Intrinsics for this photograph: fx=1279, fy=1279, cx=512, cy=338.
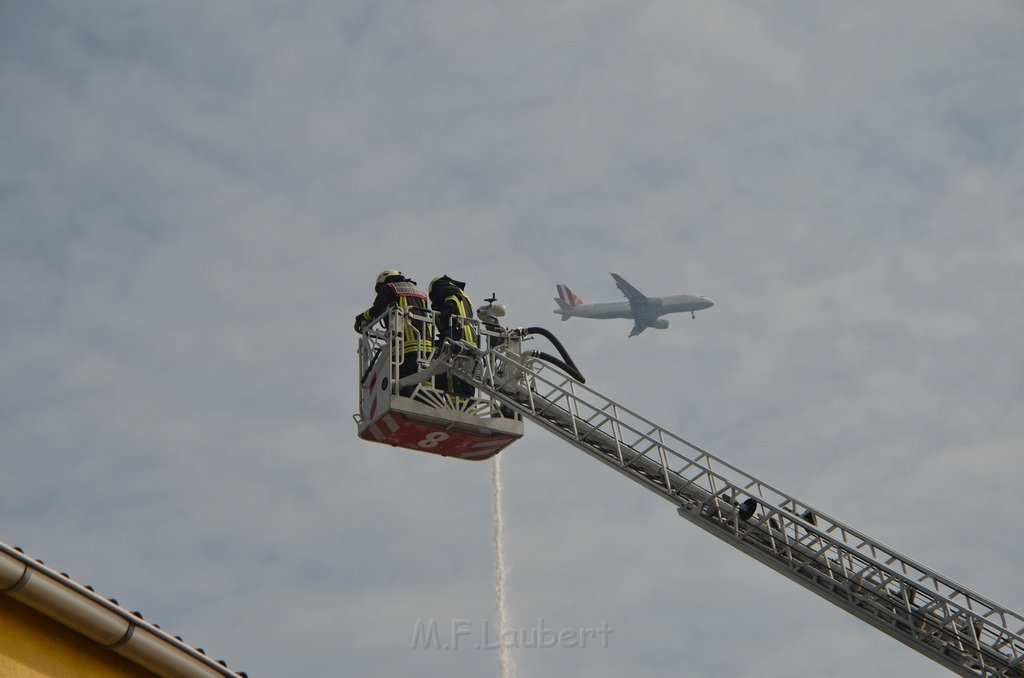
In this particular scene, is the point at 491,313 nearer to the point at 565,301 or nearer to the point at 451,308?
the point at 451,308

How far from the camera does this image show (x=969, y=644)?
69.4ft

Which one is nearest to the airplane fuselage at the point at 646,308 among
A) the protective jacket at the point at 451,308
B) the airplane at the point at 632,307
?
the airplane at the point at 632,307

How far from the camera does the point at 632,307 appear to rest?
398 feet

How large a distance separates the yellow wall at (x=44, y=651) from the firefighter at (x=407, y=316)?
14891 mm

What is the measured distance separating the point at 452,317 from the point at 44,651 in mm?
16606

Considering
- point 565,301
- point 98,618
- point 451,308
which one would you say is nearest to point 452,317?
point 451,308

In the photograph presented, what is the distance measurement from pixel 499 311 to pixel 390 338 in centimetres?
252

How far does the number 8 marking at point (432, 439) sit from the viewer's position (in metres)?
27.2

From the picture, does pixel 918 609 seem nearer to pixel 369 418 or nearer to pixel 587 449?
pixel 587 449

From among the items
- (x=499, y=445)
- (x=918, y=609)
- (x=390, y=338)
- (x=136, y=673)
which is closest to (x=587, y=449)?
(x=499, y=445)

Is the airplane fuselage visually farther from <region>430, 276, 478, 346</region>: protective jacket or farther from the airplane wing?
<region>430, 276, 478, 346</region>: protective jacket

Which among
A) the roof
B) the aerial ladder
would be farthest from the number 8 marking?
the roof

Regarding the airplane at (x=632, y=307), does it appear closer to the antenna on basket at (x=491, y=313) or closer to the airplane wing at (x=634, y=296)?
the airplane wing at (x=634, y=296)

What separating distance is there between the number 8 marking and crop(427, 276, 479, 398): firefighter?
3.03 feet
